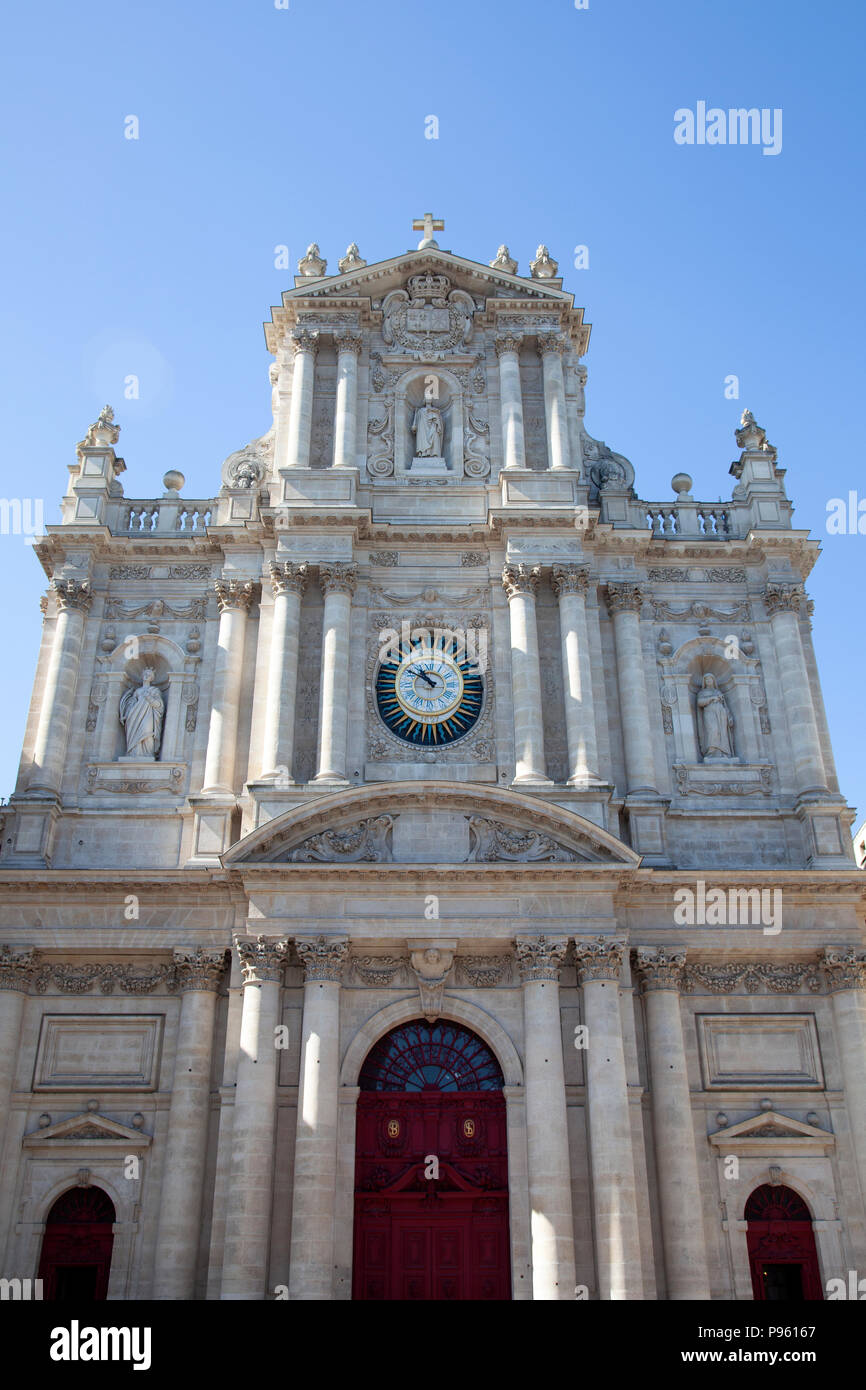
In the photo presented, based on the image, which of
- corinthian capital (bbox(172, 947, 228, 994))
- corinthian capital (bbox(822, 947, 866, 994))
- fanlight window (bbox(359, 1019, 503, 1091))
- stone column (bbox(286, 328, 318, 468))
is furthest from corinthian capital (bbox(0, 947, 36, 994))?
corinthian capital (bbox(822, 947, 866, 994))

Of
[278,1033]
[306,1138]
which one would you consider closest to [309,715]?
[278,1033]

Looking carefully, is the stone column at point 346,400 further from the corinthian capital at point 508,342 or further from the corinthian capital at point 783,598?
the corinthian capital at point 783,598

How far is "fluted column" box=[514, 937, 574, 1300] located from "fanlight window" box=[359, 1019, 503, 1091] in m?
1.01

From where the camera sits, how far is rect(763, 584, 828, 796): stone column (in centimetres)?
2098

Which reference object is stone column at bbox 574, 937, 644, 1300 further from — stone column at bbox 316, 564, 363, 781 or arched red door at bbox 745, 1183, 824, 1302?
stone column at bbox 316, 564, 363, 781

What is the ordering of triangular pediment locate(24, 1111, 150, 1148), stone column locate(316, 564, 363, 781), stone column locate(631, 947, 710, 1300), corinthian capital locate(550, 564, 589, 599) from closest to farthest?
stone column locate(631, 947, 710, 1300) → triangular pediment locate(24, 1111, 150, 1148) → stone column locate(316, 564, 363, 781) → corinthian capital locate(550, 564, 589, 599)

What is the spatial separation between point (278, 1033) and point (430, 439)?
1227 centimetres

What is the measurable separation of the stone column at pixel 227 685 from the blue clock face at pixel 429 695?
2627 millimetres

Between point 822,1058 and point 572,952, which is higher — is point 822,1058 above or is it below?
below

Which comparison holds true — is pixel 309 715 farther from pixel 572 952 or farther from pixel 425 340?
pixel 425 340

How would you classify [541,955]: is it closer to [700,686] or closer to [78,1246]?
[700,686]

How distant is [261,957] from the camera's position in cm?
1836

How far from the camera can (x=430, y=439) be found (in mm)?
24281

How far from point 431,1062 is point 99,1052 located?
17.4 ft
